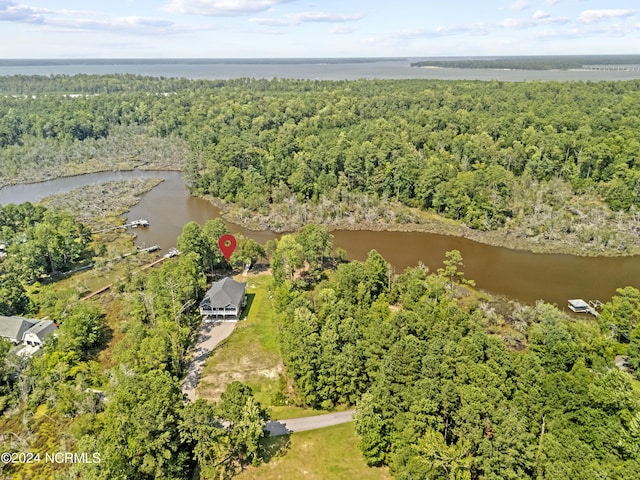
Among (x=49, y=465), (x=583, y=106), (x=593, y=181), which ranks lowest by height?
(x=49, y=465)

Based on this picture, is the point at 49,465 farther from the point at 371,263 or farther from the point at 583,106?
the point at 583,106

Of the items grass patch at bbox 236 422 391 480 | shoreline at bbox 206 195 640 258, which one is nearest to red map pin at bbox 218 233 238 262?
shoreline at bbox 206 195 640 258

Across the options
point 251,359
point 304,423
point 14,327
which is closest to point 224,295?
point 251,359

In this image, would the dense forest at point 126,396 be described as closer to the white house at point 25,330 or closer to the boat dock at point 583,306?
the white house at point 25,330

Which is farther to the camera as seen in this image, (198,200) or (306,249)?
(198,200)

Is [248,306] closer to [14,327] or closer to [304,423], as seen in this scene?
[304,423]

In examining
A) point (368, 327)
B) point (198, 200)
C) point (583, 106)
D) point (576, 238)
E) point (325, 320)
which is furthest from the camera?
point (583, 106)

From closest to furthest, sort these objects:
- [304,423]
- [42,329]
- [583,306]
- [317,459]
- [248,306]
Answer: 1. [317,459]
2. [304,423]
3. [42,329]
4. [583,306]
5. [248,306]

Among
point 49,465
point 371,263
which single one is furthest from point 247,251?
point 49,465
